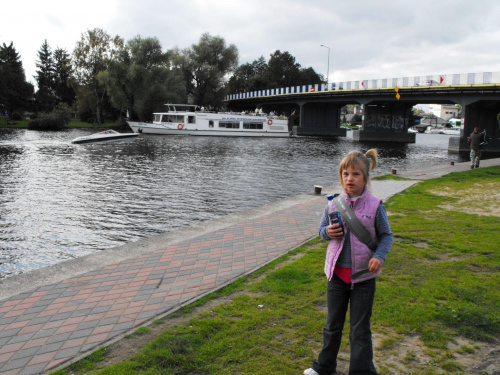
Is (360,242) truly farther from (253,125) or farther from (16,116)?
(16,116)

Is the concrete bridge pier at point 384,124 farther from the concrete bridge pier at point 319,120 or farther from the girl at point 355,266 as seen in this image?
the girl at point 355,266

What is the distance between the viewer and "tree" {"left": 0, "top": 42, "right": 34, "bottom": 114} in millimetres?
71631

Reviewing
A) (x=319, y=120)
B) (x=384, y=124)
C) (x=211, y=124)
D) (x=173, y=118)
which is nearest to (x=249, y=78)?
(x=319, y=120)

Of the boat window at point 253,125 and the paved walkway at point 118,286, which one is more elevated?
the boat window at point 253,125

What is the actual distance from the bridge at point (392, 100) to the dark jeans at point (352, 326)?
1709 inches

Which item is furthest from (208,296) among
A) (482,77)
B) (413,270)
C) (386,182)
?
(482,77)

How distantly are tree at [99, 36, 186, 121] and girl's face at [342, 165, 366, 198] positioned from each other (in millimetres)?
61840

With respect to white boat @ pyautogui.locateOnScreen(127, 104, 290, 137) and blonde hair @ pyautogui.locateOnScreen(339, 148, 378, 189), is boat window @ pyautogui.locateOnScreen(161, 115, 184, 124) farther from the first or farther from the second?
blonde hair @ pyautogui.locateOnScreen(339, 148, 378, 189)

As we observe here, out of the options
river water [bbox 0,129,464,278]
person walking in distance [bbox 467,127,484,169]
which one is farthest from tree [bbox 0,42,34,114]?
person walking in distance [bbox 467,127,484,169]

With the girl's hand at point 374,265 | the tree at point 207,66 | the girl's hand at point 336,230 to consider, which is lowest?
the girl's hand at point 374,265

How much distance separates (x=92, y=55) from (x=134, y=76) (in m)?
20.4

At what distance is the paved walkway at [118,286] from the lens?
4.13m

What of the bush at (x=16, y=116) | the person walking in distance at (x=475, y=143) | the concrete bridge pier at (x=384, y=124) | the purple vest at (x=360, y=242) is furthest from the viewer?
the bush at (x=16, y=116)

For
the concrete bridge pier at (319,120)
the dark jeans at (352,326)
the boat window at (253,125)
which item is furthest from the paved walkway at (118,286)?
the concrete bridge pier at (319,120)
